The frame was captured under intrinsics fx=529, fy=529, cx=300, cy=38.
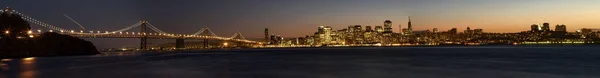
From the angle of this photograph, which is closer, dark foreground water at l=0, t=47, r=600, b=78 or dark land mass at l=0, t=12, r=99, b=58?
dark foreground water at l=0, t=47, r=600, b=78

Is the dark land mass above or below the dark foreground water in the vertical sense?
above

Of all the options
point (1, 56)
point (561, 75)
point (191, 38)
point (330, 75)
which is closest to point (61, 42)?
point (1, 56)

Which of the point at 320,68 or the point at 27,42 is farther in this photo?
the point at 27,42

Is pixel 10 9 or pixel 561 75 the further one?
pixel 10 9

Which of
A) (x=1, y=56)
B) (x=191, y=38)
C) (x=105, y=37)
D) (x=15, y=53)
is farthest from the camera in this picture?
(x=191, y=38)

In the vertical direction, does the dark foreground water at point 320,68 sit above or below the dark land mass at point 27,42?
below

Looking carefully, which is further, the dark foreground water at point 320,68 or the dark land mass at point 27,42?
the dark land mass at point 27,42

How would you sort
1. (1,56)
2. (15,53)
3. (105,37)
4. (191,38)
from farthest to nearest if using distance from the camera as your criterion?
(191,38), (105,37), (15,53), (1,56)

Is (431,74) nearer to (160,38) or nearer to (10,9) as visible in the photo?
(10,9)

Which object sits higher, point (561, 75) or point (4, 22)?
point (4, 22)

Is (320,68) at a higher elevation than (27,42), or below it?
below
